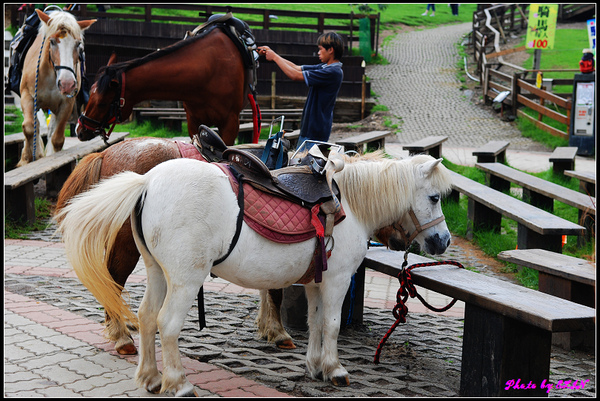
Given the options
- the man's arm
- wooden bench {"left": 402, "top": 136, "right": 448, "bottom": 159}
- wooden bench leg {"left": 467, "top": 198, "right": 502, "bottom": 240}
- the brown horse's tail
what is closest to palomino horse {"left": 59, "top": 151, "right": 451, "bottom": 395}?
the brown horse's tail

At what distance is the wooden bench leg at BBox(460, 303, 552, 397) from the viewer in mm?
3158

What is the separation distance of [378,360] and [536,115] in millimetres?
15123

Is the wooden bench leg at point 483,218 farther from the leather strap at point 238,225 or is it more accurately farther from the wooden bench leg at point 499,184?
the leather strap at point 238,225

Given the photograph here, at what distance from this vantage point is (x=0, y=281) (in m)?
4.88

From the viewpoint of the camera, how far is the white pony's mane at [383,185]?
364 centimetres

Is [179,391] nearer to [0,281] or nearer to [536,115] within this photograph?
[0,281]

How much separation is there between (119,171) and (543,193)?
16.7 ft

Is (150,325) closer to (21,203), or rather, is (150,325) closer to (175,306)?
(175,306)

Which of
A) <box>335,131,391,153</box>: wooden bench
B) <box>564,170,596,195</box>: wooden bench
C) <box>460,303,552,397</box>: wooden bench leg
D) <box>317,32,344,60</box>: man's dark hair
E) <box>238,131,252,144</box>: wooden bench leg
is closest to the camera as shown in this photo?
<box>460,303,552,397</box>: wooden bench leg

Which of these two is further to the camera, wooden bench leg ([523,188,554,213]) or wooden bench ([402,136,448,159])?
wooden bench ([402,136,448,159])

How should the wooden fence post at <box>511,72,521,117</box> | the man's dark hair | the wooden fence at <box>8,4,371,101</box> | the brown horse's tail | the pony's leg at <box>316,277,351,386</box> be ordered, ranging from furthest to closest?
the wooden fence post at <box>511,72,521,117</box>
the wooden fence at <box>8,4,371,101</box>
the man's dark hair
the brown horse's tail
the pony's leg at <box>316,277,351,386</box>

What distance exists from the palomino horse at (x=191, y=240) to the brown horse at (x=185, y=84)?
149cm

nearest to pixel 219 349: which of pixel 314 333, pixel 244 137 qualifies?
pixel 314 333

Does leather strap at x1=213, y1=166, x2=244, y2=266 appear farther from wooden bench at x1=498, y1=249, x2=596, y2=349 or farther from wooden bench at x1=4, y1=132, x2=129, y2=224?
wooden bench at x1=4, y1=132, x2=129, y2=224
